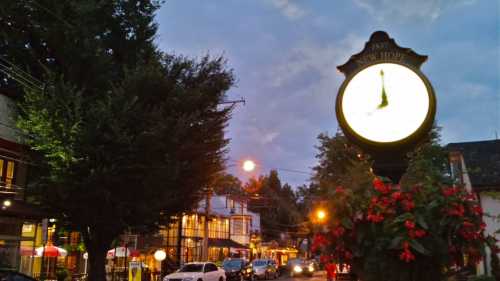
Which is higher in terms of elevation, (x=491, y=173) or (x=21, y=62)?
(x=21, y=62)

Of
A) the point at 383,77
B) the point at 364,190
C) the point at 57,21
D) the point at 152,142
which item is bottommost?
the point at 364,190

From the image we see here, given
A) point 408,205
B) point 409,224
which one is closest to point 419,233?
point 409,224

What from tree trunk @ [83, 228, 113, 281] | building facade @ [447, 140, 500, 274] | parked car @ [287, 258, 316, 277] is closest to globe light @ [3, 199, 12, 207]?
tree trunk @ [83, 228, 113, 281]

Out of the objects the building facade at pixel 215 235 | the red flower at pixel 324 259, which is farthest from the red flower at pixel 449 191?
the building facade at pixel 215 235

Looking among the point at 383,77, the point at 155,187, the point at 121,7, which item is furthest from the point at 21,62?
the point at 383,77

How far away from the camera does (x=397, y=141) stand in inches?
116

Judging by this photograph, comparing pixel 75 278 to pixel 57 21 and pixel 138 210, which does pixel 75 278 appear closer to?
pixel 138 210

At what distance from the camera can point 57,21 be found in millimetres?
20328

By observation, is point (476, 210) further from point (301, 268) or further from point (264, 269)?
point (301, 268)

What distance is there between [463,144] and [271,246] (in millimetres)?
47922

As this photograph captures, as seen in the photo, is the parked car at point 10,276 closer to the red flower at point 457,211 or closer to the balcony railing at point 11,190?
the balcony railing at point 11,190

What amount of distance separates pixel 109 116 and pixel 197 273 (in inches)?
421

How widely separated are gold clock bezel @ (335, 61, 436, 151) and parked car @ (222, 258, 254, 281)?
32.5 metres

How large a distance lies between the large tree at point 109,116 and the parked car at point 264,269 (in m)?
18.8
